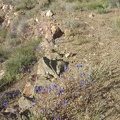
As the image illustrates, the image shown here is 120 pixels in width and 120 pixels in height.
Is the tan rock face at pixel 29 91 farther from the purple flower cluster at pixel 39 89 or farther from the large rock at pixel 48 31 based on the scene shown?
the large rock at pixel 48 31

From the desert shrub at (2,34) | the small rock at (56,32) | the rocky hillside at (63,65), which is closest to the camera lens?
the rocky hillside at (63,65)

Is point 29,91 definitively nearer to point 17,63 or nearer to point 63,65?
point 63,65

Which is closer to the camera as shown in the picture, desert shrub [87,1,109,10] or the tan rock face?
the tan rock face

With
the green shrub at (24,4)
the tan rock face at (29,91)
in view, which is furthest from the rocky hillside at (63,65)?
the green shrub at (24,4)

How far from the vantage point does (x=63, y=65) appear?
16.0 feet

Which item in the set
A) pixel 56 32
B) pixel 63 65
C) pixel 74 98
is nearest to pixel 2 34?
pixel 56 32

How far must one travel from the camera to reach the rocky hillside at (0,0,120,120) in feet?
12.4

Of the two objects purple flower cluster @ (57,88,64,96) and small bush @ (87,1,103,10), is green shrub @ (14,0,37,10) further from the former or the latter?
purple flower cluster @ (57,88,64,96)

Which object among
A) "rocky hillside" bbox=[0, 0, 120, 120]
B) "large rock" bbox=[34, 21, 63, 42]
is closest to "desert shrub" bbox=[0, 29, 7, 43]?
"rocky hillside" bbox=[0, 0, 120, 120]

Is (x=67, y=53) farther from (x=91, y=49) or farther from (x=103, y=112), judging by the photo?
(x=103, y=112)

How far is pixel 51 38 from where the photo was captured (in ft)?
21.3

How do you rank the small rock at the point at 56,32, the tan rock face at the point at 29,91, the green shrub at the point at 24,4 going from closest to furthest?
the tan rock face at the point at 29,91 → the small rock at the point at 56,32 → the green shrub at the point at 24,4

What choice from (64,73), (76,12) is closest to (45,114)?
(64,73)

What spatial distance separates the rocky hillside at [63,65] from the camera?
12.4ft
